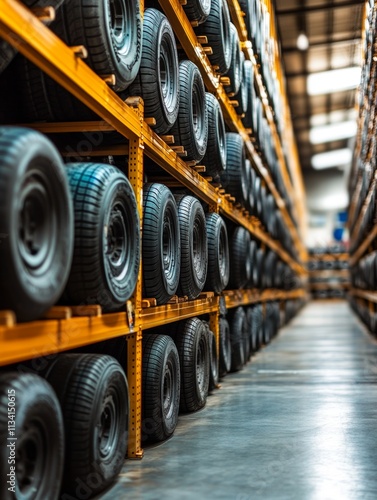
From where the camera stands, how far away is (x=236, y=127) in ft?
27.3

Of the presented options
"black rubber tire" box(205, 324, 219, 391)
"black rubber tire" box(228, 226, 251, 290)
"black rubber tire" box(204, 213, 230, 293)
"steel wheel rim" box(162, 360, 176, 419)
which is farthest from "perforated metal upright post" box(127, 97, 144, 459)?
"black rubber tire" box(228, 226, 251, 290)

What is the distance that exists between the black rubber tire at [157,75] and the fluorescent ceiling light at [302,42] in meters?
15.9

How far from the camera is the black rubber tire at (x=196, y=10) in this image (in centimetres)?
554

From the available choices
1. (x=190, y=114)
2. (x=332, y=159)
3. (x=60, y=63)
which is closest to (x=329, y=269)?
(x=332, y=159)

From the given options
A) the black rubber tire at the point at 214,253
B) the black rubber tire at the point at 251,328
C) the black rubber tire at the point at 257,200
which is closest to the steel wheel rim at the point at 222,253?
the black rubber tire at the point at 214,253

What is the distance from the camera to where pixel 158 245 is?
4.45 m

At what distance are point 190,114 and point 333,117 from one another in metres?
25.3

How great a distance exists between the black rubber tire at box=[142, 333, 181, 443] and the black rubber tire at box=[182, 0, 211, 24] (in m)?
2.78

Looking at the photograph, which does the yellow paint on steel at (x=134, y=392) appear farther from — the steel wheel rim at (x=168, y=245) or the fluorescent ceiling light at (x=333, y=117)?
the fluorescent ceiling light at (x=333, y=117)

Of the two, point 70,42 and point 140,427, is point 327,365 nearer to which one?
point 140,427

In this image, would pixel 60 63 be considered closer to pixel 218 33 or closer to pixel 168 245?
pixel 168 245

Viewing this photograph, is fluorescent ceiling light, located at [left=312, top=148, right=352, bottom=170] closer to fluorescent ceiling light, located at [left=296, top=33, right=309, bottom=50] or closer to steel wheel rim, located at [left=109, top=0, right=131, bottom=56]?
fluorescent ceiling light, located at [left=296, top=33, right=309, bottom=50]

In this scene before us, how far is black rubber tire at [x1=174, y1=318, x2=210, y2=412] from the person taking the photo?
18.1 feet

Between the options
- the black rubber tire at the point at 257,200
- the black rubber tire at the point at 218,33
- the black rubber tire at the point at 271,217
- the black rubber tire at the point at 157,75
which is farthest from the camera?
the black rubber tire at the point at 271,217
